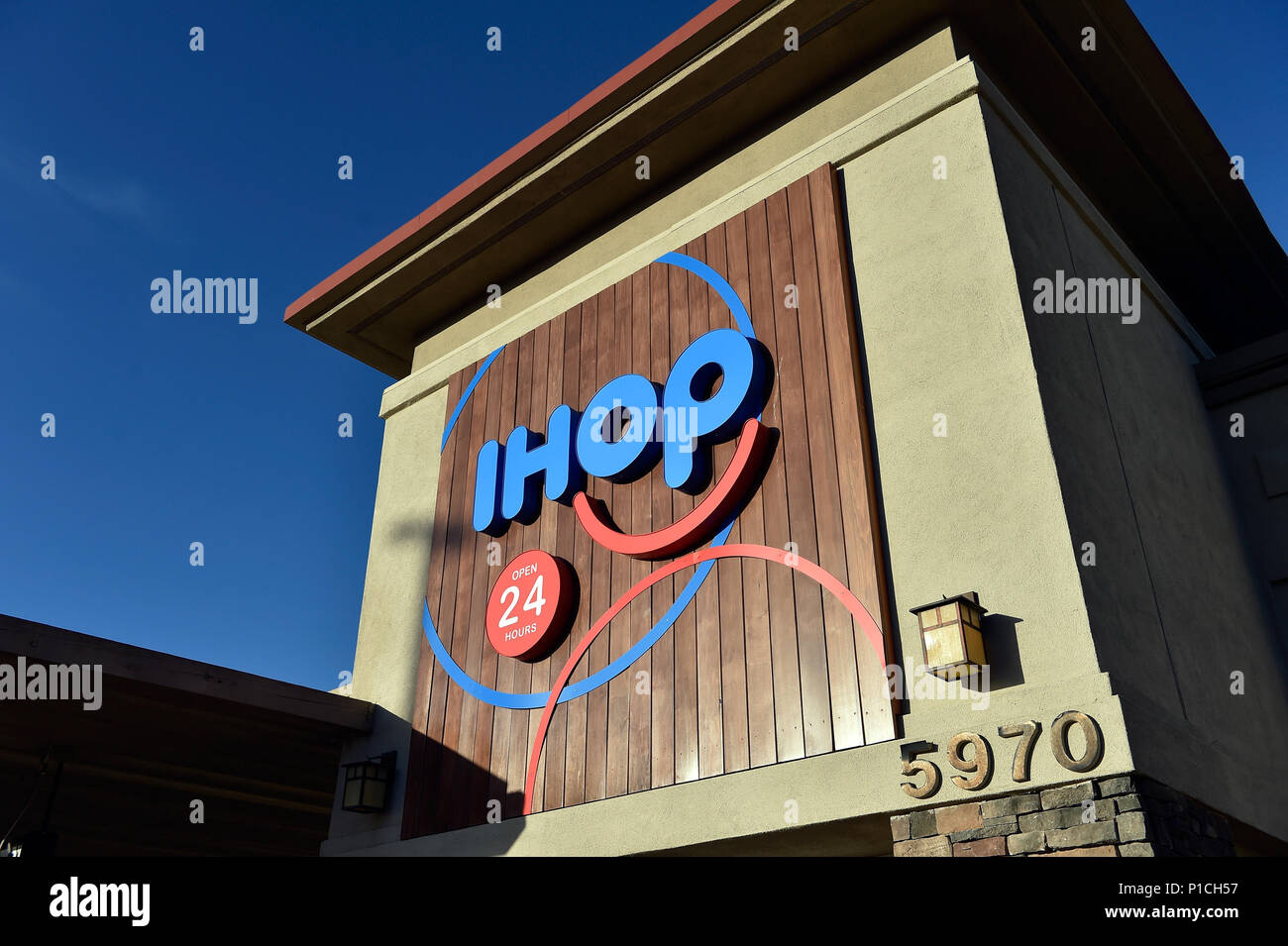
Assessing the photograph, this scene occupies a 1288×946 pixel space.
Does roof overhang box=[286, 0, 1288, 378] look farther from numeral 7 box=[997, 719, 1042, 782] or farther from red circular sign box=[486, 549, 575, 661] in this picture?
numeral 7 box=[997, 719, 1042, 782]

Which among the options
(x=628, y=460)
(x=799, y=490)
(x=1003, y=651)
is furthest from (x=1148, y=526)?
(x=628, y=460)

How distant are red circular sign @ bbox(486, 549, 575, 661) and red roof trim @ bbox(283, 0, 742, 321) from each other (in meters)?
3.38

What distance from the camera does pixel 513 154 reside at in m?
8.41

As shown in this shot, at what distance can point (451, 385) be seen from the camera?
9094 mm

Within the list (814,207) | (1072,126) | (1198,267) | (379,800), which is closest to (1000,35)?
(1072,126)

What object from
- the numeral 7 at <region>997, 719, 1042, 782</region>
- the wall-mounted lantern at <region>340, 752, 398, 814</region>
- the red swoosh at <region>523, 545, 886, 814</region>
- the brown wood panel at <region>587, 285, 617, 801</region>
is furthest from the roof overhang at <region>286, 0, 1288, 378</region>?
the numeral 7 at <region>997, 719, 1042, 782</region>

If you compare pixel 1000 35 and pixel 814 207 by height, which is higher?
pixel 1000 35

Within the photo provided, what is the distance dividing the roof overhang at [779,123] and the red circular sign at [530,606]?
9.92 ft

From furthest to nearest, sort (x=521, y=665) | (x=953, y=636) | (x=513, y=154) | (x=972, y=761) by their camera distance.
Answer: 1. (x=513, y=154)
2. (x=521, y=665)
3. (x=953, y=636)
4. (x=972, y=761)

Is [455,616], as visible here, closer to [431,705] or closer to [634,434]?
[431,705]

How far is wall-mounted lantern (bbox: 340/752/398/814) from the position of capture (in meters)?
7.32

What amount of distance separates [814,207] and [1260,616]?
4.56 m

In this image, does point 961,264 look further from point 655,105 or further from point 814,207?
point 655,105

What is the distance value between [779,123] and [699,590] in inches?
145
